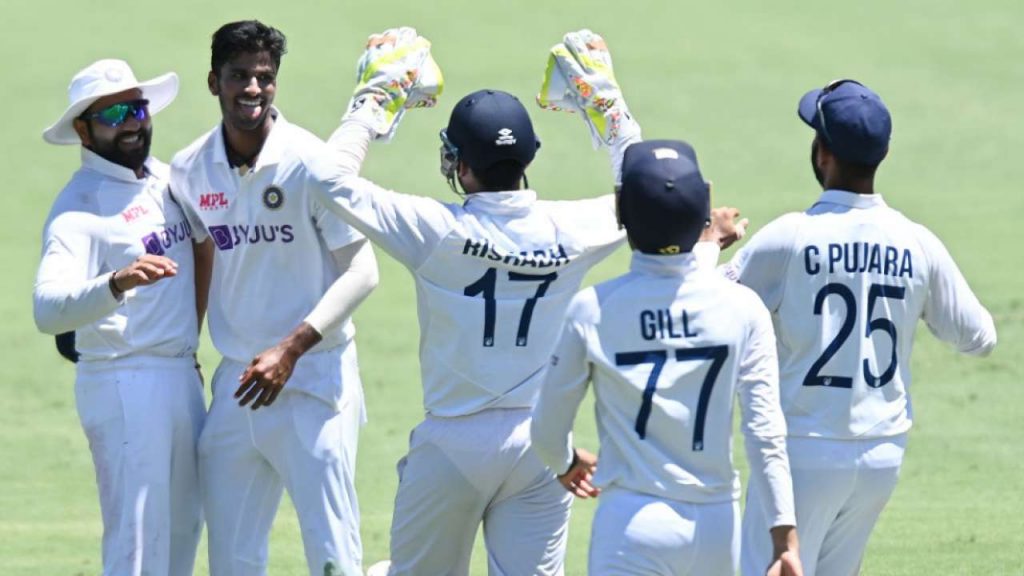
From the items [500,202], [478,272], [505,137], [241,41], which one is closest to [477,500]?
[478,272]

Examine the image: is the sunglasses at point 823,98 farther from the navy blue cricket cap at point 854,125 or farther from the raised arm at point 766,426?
the raised arm at point 766,426

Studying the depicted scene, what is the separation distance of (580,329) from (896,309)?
1.50 m

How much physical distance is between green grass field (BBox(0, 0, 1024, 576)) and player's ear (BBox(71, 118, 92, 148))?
5577mm

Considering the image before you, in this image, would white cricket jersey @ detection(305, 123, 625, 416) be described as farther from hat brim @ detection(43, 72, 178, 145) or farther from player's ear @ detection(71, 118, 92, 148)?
player's ear @ detection(71, 118, 92, 148)

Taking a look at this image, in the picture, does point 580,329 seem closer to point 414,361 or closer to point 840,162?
point 840,162

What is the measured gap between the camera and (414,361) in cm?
1627

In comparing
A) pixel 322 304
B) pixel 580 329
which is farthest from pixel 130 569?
pixel 580 329

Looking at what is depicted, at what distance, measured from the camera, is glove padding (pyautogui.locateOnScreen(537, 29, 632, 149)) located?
716 centimetres

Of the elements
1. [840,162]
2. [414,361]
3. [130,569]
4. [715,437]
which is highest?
[840,162]

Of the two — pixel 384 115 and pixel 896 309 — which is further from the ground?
pixel 384 115

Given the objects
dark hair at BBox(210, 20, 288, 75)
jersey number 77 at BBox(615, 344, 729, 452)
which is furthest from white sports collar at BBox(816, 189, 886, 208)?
dark hair at BBox(210, 20, 288, 75)

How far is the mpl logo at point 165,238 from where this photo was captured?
7.48 metres

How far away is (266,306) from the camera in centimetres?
735

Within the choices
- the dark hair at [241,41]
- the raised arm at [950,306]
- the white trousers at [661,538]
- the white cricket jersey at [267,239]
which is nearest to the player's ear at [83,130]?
the white cricket jersey at [267,239]
